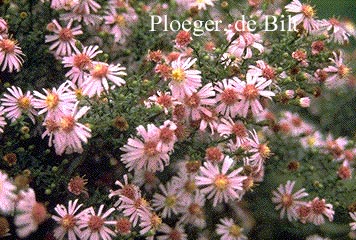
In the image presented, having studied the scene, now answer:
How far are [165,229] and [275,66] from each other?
1.75ft

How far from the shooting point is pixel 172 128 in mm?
1334

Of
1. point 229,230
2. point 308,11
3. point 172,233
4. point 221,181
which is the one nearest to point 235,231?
point 229,230

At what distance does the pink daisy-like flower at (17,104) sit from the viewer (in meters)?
1.47

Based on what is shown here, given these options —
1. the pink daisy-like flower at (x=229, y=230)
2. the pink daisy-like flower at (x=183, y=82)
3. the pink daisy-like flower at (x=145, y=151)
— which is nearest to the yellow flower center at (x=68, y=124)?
the pink daisy-like flower at (x=145, y=151)

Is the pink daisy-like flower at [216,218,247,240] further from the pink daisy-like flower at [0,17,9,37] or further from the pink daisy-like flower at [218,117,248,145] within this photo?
the pink daisy-like flower at [0,17,9,37]

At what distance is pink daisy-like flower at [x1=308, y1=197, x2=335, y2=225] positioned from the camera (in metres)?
1.66

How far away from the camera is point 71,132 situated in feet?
4.50

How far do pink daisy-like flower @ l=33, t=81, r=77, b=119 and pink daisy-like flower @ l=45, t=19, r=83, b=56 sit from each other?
23cm

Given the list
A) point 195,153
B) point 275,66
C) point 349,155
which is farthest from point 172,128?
point 349,155

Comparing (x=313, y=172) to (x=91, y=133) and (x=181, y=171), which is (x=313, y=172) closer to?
(x=181, y=171)

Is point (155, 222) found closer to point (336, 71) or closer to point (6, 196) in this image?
point (6, 196)

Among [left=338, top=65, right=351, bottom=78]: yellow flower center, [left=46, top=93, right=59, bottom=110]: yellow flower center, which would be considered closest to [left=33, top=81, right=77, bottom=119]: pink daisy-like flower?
[left=46, top=93, right=59, bottom=110]: yellow flower center

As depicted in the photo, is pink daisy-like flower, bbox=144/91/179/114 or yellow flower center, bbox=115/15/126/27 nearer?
pink daisy-like flower, bbox=144/91/179/114

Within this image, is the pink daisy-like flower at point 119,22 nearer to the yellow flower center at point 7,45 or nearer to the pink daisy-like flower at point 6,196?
the yellow flower center at point 7,45
